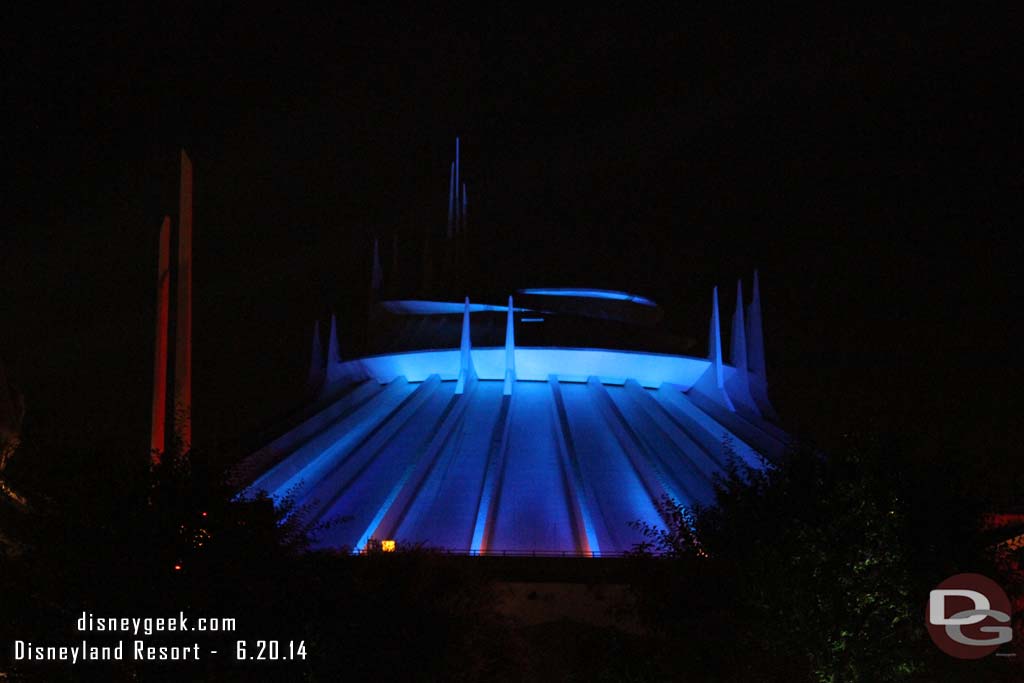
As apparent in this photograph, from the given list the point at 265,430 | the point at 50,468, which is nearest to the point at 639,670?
the point at 50,468

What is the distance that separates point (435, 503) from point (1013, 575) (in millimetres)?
11184

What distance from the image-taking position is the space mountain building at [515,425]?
27.3 metres

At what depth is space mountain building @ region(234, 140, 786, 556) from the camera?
89.6 ft

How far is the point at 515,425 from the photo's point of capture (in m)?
32.6

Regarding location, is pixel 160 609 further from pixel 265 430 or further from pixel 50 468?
pixel 265 430

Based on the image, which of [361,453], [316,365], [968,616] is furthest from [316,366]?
[968,616]

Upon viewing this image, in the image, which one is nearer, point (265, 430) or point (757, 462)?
point (757, 462)

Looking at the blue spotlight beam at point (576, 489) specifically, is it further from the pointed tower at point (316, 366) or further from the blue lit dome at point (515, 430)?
the pointed tower at point (316, 366)

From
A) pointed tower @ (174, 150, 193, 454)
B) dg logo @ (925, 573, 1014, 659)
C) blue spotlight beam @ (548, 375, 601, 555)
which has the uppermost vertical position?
pointed tower @ (174, 150, 193, 454)

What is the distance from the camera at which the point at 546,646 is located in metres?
23.4

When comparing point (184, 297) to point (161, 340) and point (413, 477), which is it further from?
point (413, 477)

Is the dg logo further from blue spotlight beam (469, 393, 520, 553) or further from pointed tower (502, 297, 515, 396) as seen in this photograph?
pointed tower (502, 297, 515, 396)

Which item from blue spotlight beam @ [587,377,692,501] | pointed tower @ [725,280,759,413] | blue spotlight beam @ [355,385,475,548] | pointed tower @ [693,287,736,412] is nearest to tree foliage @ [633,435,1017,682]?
blue spotlight beam @ [587,377,692,501]

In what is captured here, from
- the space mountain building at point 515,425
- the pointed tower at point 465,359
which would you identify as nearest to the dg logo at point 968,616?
the space mountain building at point 515,425
